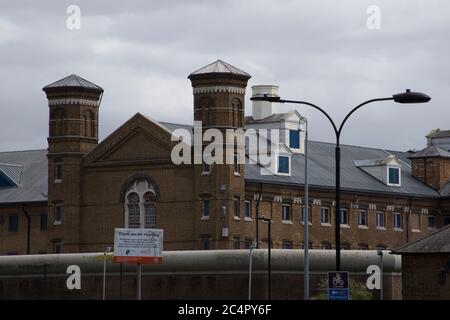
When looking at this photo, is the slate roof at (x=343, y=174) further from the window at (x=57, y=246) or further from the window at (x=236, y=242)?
the window at (x=57, y=246)

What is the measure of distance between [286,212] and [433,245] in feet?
111

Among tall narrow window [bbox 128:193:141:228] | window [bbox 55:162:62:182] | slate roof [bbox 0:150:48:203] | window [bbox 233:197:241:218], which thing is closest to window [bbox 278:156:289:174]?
window [bbox 233:197:241:218]

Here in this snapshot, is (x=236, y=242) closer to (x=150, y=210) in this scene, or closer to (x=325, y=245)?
(x=150, y=210)

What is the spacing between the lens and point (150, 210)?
95.2 meters

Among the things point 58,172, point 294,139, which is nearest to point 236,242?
point 58,172

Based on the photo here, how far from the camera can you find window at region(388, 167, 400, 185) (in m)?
107

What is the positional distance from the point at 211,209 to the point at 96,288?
8631 mm

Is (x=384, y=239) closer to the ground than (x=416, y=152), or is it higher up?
closer to the ground

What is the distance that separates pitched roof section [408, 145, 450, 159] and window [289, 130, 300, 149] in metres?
11.3

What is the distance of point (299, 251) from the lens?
8525cm

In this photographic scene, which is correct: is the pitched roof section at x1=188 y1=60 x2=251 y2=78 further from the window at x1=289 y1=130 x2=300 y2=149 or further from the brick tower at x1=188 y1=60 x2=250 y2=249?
the window at x1=289 y1=130 x2=300 y2=149
